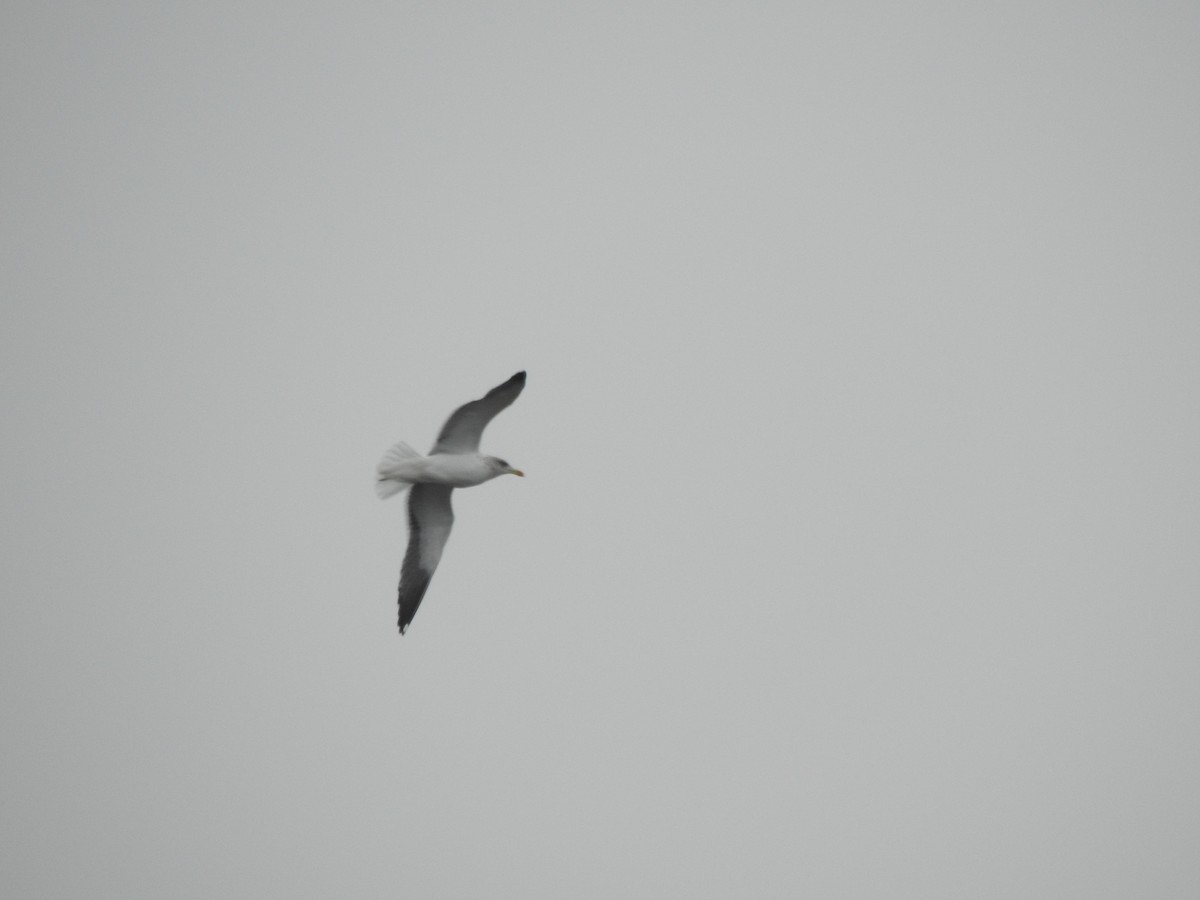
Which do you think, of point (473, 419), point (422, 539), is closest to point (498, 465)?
point (473, 419)

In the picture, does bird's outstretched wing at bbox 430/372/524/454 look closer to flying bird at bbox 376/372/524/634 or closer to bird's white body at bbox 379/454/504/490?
flying bird at bbox 376/372/524/634

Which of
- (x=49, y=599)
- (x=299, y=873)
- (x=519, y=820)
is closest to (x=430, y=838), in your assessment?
(x=519, y=820)

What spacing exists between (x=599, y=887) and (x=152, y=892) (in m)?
38.8

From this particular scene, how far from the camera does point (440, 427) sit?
1066 centimetres

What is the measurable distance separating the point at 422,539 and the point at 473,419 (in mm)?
1747

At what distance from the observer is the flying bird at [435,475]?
1059cm

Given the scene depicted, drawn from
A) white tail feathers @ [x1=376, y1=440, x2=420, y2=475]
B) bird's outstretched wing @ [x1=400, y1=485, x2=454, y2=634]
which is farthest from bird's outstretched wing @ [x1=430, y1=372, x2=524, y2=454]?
bird's outstretched wing @ [x1=400, y1=485, x2=454, y2=634]

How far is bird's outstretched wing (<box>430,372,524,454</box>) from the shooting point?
10211 millimetres

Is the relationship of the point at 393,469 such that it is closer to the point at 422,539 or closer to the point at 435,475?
the point at 435,475

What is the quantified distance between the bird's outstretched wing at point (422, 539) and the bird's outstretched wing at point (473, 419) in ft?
1.84

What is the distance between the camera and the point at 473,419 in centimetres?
1076

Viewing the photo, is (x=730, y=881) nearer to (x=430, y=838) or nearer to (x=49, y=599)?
(x=430, y=838)

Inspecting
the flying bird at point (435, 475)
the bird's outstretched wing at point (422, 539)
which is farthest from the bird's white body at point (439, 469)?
the bird's outstretched wing at point (422, 539)

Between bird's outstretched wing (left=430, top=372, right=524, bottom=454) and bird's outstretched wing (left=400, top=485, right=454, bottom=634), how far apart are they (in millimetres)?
562
